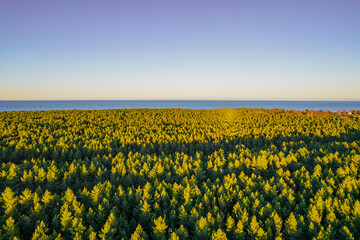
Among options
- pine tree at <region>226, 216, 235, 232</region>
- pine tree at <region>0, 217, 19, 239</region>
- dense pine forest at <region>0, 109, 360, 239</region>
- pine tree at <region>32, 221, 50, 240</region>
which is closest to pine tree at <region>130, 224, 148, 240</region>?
dense pine forest at <region>0, 109, 360, 239</region>

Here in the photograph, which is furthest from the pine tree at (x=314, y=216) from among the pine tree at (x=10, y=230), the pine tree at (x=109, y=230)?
the pine tree at (x=10, y=230)

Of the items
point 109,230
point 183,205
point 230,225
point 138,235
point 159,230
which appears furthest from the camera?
point 183,205

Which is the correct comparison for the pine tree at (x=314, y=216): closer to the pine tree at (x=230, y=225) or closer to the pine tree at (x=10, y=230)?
the pine tree at (x=230, y=225)

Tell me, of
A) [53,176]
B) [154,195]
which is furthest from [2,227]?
[154,195]

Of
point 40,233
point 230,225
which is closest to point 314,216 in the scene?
point 230,225

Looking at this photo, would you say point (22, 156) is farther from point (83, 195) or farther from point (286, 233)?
point (286, 233)

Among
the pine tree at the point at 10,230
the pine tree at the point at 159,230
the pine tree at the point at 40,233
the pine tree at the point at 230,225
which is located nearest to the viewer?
the pine tree at the point at 40,233

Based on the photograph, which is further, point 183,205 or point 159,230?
point 183,205

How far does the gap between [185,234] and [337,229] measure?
2.46 m

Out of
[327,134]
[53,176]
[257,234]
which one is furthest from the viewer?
[327,134]

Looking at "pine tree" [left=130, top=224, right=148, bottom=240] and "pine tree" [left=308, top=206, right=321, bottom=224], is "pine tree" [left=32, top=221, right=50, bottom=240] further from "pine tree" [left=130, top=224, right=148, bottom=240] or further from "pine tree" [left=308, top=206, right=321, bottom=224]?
"pine tree" [left=308, top=206, right=321, bottom=224]

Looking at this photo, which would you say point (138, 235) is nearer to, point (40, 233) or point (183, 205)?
point (183, 205)

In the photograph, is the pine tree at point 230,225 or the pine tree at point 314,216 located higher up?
the pine tree at point 314,216

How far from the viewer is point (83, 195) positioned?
429cm
